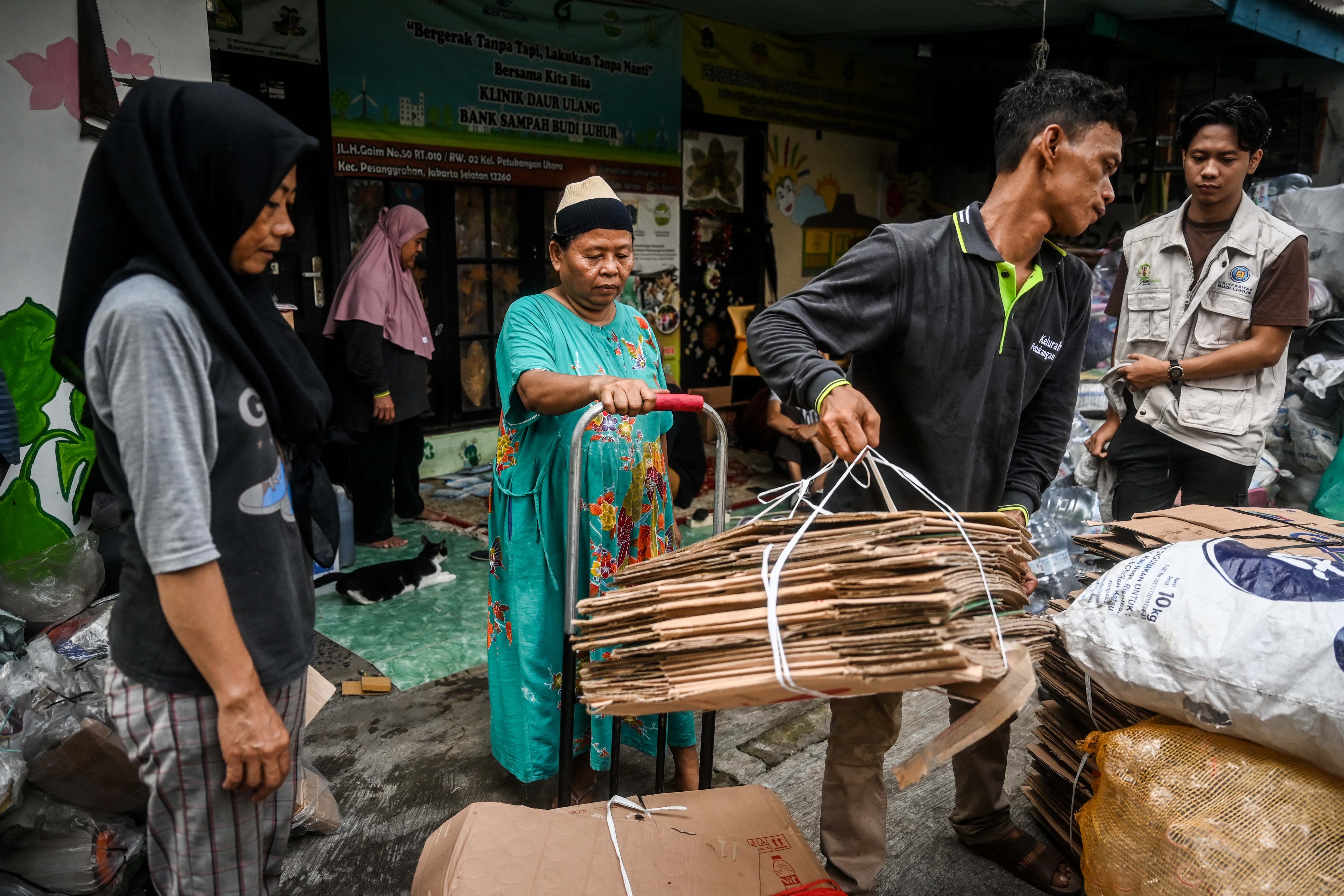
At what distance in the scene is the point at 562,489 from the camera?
2.66 m

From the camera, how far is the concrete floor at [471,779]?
2.57 m

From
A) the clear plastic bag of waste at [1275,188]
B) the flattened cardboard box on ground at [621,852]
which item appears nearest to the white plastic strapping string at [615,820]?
the flattened cardboard box on ground at [621,852]

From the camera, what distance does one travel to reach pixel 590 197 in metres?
2.67

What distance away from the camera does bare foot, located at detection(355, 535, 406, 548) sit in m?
5.52

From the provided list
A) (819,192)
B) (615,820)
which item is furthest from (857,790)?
(819,192)

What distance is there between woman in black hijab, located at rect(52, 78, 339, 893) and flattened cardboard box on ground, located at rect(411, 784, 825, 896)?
0.37 meters

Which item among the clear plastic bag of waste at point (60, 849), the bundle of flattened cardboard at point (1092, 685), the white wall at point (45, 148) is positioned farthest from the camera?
the white wall at point (45, 148)

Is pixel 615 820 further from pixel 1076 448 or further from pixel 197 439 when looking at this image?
pixel 1076 448

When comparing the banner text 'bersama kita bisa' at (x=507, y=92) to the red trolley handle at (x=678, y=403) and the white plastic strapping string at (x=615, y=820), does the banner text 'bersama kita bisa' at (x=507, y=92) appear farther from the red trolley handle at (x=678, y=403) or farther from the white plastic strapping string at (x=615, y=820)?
the white plastic strapping string at (x=615, y=820)

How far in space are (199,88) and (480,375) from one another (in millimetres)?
5721

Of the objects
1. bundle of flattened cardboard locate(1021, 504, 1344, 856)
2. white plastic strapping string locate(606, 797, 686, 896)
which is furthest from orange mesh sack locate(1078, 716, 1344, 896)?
white plastic strapping string locate(606, 797, 686, 896)

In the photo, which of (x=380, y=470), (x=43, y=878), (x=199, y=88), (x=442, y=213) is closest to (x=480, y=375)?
(x=442, y=213)

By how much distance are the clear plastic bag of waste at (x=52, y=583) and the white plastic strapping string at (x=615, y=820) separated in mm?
2318

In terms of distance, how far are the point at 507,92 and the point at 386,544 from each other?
3.40 m
